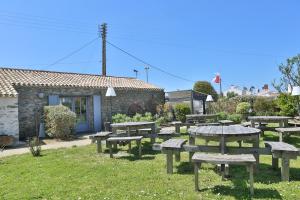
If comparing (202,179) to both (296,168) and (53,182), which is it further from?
(53,182)

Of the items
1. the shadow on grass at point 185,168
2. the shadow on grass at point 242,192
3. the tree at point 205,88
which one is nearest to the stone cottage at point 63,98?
the shadow on grass at point 185,168

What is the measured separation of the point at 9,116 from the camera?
13.6 meters

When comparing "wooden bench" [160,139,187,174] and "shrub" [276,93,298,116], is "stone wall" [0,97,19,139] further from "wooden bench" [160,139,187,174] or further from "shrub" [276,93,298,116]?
"shrub" [276,93,298,116]

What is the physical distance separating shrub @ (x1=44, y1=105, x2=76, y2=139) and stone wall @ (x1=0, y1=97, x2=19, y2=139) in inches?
56.2

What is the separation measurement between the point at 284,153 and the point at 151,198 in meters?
2.64

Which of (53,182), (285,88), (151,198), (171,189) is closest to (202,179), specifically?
(171,189)

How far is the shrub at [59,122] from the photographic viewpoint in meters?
14.2

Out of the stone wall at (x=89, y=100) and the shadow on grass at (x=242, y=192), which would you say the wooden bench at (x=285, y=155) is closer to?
the shadow on grass at (x=242, y=192)

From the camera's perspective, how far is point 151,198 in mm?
5051

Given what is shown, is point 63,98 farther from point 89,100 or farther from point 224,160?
point 224,160

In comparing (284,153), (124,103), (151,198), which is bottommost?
(151,198)

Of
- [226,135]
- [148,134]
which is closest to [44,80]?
[148,134]

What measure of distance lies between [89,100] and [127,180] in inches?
474

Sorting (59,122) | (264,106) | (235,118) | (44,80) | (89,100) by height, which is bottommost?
(235,118)
